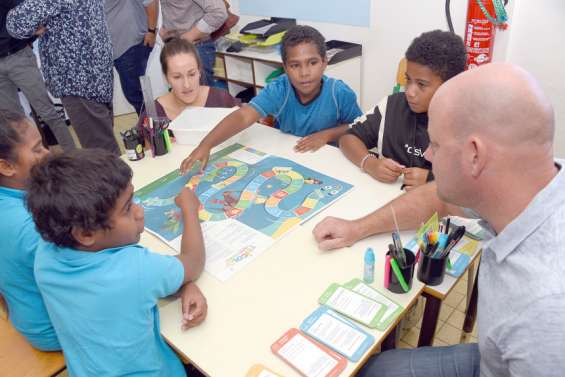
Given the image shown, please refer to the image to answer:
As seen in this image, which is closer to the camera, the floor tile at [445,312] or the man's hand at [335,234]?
the man's hand at [335,234]

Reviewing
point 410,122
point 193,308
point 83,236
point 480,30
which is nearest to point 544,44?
point 480,30

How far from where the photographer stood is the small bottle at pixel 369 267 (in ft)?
3.11

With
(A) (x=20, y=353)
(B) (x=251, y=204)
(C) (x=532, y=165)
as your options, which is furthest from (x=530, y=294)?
(A) (x=20, y=353)

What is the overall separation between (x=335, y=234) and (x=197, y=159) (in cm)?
72

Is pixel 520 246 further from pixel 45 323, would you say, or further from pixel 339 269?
pixel 45 323

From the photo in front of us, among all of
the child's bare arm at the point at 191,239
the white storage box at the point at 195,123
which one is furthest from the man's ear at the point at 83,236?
the white storage box at the point at 195,123

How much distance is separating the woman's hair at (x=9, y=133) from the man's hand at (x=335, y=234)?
2.87 feet

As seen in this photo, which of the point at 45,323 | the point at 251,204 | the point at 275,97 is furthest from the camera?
Result: the point at 275,97

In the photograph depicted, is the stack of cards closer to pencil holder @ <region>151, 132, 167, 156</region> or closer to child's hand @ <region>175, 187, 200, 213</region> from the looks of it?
child's hand @ <region>175, 187, 200, 213</region>

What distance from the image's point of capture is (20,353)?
3.73 feet

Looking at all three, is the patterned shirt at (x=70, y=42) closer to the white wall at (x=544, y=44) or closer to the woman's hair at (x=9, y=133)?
the woman's hair at (x=9, y=133)

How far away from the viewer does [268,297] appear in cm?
97

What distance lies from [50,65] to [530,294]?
2378 mm

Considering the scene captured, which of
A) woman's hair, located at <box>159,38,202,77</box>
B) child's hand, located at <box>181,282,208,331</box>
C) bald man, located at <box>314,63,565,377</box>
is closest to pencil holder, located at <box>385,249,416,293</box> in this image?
bald man, located at <box>314,63,565,377</box>
